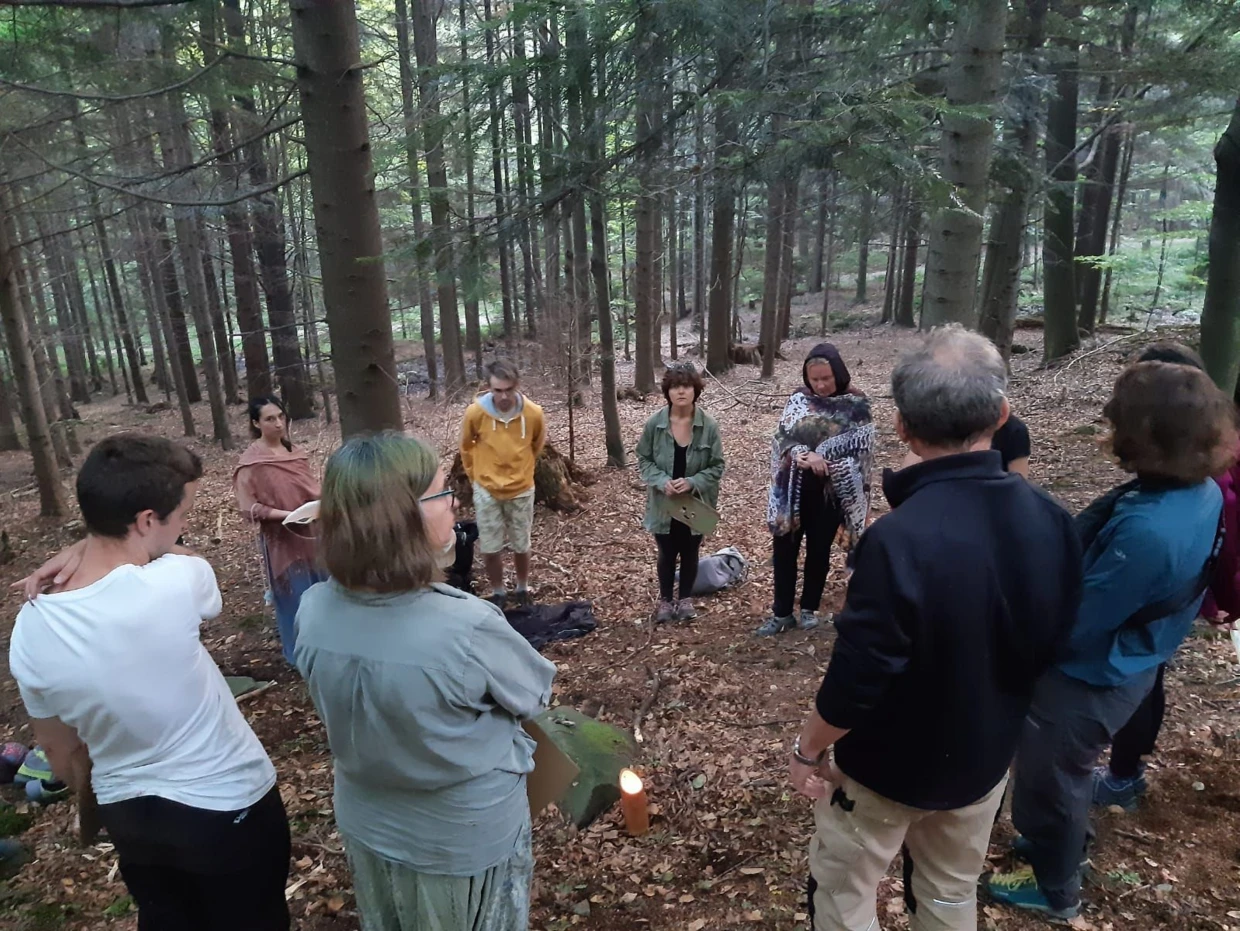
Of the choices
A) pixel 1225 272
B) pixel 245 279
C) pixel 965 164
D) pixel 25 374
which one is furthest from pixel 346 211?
pixel 245 279

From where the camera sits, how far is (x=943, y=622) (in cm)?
164

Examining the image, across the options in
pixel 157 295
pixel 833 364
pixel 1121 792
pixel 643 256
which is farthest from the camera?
pixel 157 295

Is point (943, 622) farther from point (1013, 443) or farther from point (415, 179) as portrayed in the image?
point (415, 179)

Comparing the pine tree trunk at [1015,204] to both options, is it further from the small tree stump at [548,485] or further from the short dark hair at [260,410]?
the short dark hair at [260,410]

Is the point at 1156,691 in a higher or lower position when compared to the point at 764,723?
higher

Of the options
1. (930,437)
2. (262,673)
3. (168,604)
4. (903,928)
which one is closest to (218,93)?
(262,673)

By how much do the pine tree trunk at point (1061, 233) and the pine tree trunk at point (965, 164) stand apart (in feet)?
28.1

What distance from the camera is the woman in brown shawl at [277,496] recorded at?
443cm

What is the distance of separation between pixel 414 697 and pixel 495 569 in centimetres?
430

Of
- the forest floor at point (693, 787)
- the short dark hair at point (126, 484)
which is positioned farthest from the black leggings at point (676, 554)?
the short dark hair at point (126, 484)

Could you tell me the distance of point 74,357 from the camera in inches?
909

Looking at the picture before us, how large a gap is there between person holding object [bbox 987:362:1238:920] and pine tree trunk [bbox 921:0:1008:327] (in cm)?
205

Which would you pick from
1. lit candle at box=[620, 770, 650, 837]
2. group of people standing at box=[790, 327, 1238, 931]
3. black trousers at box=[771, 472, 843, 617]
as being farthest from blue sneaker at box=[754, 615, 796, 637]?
group of people standing at box=[790, 327, 1238, 931]

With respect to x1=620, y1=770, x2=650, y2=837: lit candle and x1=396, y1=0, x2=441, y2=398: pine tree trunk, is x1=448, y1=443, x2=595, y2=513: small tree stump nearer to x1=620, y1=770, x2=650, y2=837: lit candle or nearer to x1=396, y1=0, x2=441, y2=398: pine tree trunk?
→ x1=396, y1=0, x2=441, y2=398: pine tree trunk
